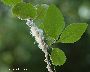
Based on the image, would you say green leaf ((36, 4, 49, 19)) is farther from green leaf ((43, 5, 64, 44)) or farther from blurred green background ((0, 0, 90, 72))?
blurred green background ((0, 0, 90, 72))

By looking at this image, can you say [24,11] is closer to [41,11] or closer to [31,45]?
[41,11]

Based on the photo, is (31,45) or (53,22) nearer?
(53,22)

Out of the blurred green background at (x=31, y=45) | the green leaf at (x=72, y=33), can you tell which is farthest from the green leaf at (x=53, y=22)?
the blurred green background at (x=31, y=45)

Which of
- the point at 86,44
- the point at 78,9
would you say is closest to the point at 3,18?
the point at 78,9

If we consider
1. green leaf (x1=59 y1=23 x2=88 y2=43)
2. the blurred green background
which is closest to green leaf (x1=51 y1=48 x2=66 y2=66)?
green leaf (x1=59 y1=23 x2=88 y2=43)

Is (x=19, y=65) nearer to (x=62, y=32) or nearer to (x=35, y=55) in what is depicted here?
(x=35, y=55)

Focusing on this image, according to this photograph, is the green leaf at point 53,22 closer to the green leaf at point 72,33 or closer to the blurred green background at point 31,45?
the green leaf at point 72,33

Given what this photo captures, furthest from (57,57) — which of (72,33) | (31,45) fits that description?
(31,45)
